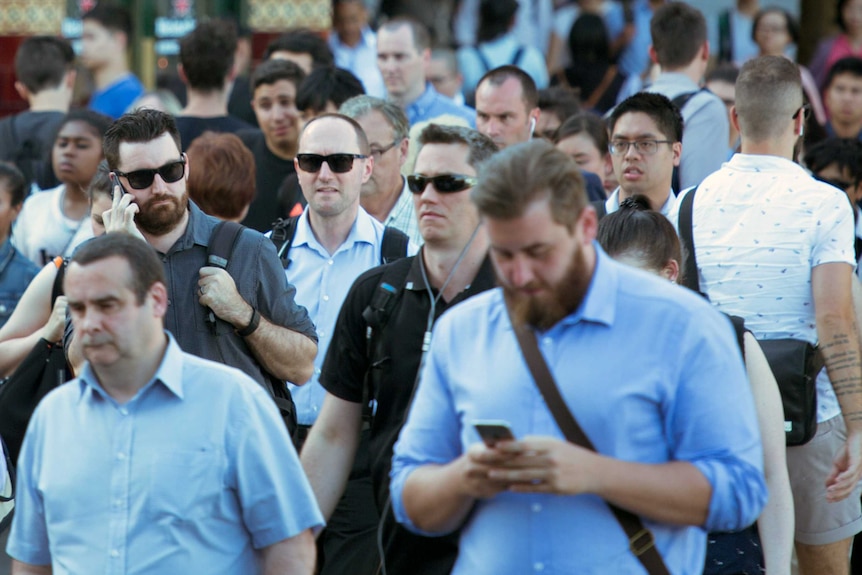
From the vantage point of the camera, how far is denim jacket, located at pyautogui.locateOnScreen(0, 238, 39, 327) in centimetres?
745

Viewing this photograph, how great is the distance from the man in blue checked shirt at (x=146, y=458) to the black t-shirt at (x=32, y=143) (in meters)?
5.39

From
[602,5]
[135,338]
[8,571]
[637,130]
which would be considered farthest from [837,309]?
[602,5]

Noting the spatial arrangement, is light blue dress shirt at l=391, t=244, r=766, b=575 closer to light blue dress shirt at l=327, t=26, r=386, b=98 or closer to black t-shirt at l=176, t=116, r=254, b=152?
black t-shirt at l=176, t=116, r=254, b=152

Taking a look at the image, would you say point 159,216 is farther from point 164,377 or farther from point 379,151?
point 379,151

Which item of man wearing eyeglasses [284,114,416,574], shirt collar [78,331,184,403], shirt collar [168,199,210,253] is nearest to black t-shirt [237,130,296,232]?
man wearing eyeglasses [284,114,416,574]

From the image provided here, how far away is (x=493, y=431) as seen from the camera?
3.07 meters

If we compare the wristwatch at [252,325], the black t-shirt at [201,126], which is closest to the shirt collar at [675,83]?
the black t-shirt at [201,126]

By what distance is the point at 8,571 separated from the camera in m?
6.54

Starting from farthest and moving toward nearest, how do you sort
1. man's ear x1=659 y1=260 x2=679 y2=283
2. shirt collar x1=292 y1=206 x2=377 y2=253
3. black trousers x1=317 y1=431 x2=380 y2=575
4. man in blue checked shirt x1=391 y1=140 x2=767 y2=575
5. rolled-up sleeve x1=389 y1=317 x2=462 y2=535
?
shirt collar x1=292 y1=206 x2=377 y2=253 → black trousers x1=317 y1=431 x2=380 y2=575 → man's ear x1=659 y1=260 x2=679 y2=283 → rolled-up sleeve x1=389 y1=317 x2=462 y2=535 → man in blue checked shirt x1=391 y1=140 x2=767 y2=575

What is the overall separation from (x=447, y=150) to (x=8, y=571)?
3260 millimetres

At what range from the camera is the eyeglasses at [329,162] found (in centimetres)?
611

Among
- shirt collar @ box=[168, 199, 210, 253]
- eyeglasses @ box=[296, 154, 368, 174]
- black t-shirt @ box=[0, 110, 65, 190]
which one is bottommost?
shirt collar @ box=[168, 199, 210, 253]

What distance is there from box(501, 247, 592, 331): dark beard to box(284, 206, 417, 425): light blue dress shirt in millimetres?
2734

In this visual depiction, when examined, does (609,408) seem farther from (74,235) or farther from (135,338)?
(74,235)
